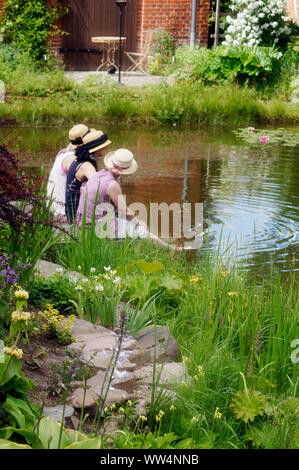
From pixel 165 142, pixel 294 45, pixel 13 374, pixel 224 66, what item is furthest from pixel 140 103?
pixel 13 374

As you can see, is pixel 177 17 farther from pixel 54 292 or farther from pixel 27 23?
pixel 54 292

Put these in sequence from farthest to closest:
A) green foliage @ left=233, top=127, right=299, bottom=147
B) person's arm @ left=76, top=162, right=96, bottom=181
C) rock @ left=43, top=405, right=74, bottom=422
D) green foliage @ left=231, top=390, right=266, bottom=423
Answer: green foliage @ left=233, top=127, right=299, bottom=147 < person's arm @ left=76, top=162, right=96, bottom=181 < green foliage @ left=231, top=390, right=266, bottom=423 < rock @ left=43, top=405, right=74, bottom=422

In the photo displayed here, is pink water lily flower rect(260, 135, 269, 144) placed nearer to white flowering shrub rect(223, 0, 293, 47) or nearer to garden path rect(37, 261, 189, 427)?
white flowering shrub rect(223, 0, 293, 47)

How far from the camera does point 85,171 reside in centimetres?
627

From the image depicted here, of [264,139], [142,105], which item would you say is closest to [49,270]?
[264,139]

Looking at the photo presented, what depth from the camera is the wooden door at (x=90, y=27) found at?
18.7 meters

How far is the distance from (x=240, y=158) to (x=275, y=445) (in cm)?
868

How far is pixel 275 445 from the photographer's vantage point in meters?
2.96

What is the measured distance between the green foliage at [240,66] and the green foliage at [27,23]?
3.85 m

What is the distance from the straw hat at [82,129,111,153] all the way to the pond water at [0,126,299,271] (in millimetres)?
673

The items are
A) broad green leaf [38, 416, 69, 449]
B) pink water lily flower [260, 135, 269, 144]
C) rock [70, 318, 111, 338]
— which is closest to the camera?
broad green leaf [38, 416, 69, 449]

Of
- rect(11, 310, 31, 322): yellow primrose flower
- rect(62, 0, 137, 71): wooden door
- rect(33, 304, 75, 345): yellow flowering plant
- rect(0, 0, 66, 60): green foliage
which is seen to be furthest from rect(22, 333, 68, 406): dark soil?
rect(62, 0, 137, 71): wooden door

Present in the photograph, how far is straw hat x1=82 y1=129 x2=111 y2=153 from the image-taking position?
629 centimetres

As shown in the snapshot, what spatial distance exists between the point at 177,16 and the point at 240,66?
3728 millimetres
